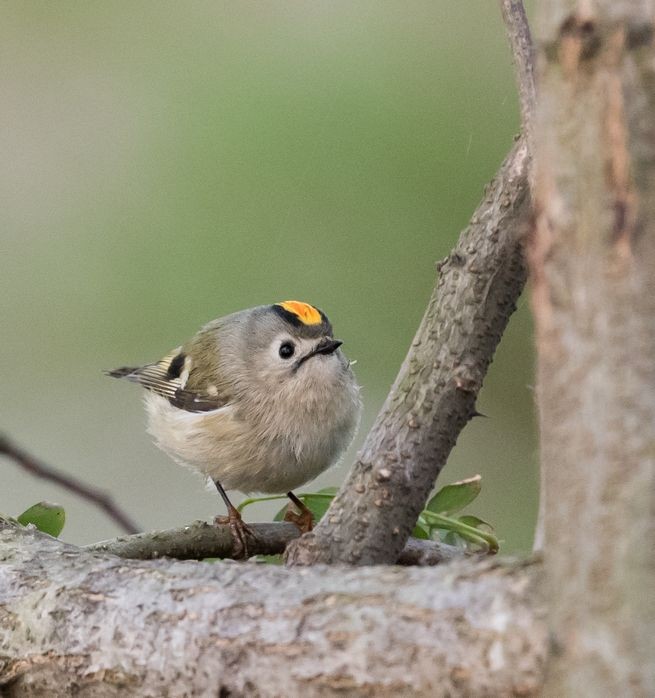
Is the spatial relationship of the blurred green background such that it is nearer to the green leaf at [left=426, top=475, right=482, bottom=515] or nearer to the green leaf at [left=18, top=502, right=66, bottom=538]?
the green leaf at [left=426, top=475, right=482, bottom=515]

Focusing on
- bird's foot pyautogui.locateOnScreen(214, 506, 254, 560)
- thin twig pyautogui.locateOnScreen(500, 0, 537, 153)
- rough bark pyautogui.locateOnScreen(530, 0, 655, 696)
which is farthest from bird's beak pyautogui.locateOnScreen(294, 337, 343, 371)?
→ rough bark pyautogui.locateOnScreen(530, 0, 655, 696)

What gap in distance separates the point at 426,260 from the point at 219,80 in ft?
2.92

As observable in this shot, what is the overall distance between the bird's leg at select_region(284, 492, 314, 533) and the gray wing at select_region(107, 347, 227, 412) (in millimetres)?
436

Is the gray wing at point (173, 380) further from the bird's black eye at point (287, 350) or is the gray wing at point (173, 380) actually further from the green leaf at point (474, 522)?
the green leaf at point (474, 522)

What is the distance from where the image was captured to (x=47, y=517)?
158 cm

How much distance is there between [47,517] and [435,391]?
Answer: 2.13 ft

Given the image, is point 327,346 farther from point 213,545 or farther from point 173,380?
point 213,545

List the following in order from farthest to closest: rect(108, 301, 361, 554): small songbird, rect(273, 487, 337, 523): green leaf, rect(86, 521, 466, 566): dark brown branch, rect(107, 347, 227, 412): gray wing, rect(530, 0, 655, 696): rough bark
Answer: rect(107, 347, 227, 412): gray wing, rect(108, 301, 361, 554): small songbird, rect(273, 487, 337, 523): green leaf, rect(86, 521, 466, 566): dark brown branch, rect(530, 0, 655, 696): rough bark

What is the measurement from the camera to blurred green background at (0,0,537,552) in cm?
281

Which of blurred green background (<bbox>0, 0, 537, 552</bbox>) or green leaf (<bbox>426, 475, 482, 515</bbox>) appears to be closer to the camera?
green leaf (<bbox>426, 475, 482, 515</bbox>)

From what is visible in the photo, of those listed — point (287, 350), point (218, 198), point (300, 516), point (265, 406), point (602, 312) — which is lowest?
point (300, 516)

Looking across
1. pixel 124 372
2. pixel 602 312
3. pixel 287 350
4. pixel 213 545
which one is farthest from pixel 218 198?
pixel 602 312

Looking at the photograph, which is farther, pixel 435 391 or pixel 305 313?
pixel 305 313

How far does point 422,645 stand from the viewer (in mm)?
860
